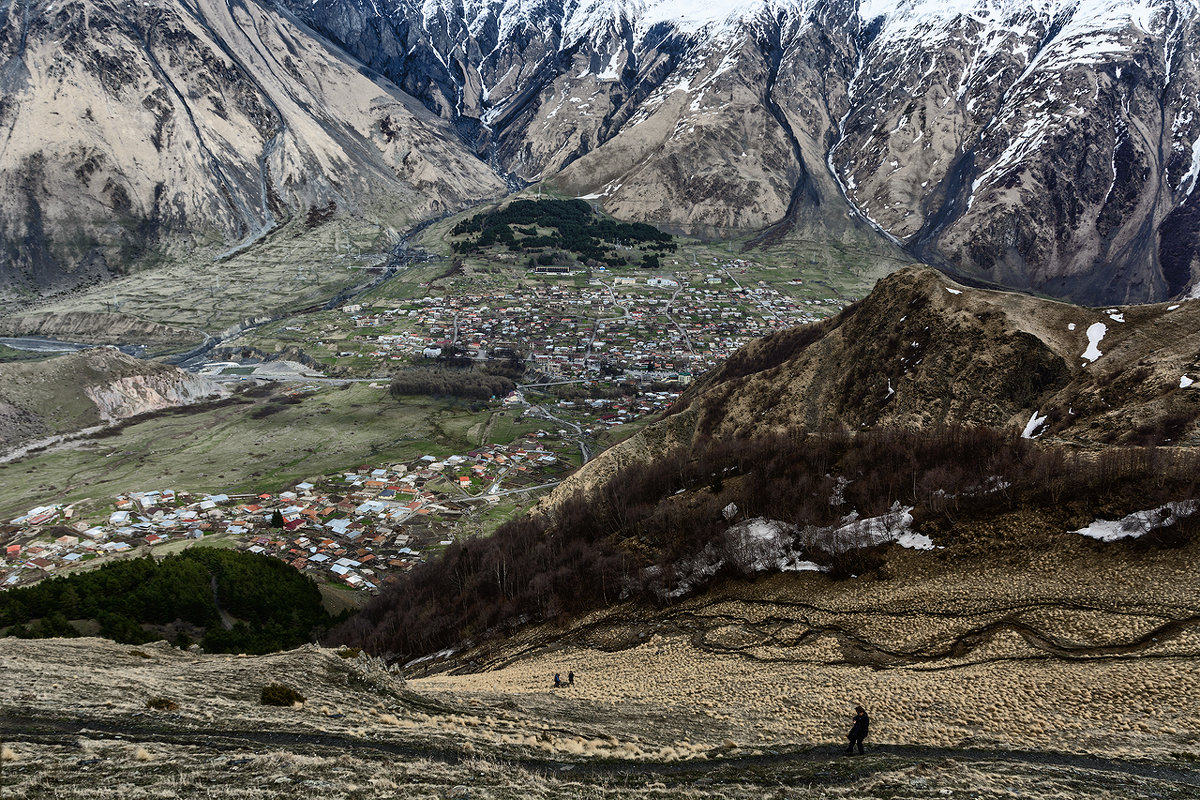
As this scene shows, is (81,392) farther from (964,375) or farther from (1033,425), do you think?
(1033,425)

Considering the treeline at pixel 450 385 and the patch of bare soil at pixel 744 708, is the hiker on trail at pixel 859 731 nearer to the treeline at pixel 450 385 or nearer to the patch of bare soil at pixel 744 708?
the patch of bare soil at pixel 744 708

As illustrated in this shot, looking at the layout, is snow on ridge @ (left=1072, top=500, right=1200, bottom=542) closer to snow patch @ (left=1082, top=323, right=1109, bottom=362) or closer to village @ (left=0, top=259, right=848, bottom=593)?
snow patch @ (left=1082, top=323, right=1109, bottom=362)

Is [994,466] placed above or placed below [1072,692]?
above

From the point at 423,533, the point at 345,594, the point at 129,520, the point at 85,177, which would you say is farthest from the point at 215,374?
the point at 85,177

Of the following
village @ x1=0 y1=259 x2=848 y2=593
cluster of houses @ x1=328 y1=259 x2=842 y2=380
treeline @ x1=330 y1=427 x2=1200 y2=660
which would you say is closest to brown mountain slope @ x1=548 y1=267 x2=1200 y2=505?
treeline @ x1=330 y1=427 x2=1200 y2=660

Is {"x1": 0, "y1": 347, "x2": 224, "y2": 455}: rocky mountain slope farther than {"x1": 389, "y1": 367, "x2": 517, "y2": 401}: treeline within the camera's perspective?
No

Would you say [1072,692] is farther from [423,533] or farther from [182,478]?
[182,478]
